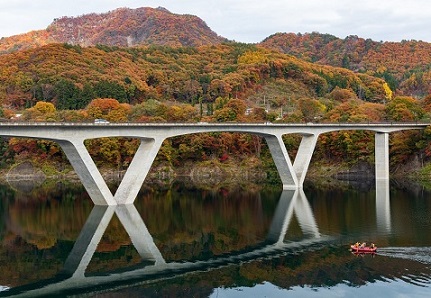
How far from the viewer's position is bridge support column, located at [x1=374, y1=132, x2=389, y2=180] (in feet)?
219

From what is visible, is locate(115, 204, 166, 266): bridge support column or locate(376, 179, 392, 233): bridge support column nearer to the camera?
locate(115, 204, 166, 266): bridge support column

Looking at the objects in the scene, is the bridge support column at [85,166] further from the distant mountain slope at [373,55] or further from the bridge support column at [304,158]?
the distant mountain slope at [373,55]

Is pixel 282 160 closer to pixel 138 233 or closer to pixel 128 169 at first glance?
pixel 128 169

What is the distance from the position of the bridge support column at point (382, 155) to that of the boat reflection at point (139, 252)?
25965 mm

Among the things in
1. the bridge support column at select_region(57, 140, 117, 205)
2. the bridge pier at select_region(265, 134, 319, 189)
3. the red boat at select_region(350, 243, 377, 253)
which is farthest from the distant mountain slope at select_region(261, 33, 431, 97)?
the red boat at select_region(350, 243, 377, 253)

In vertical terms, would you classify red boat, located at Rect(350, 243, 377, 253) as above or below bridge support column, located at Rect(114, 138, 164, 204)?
below

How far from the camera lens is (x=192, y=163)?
7944cm

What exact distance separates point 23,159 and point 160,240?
49.7 meters

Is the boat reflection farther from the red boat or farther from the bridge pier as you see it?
the bridge pier

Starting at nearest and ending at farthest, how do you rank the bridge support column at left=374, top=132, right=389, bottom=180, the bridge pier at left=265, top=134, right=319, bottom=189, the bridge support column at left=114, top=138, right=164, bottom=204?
the bridge support column at left=114, top=138, right=164, bottom=204 < the bridge pier at left=265, top=134, right=319, bottom=189 < the bridge support column at left=374, top=132, right=389, bottom=180

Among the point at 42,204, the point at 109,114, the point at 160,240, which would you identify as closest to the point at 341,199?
the point at 160,240

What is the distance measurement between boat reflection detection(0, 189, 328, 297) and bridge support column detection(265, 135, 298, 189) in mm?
13551

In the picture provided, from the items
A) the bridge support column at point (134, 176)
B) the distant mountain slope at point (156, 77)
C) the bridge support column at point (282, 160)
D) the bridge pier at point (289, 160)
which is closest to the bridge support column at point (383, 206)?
the bridge pier at point (289, 160)

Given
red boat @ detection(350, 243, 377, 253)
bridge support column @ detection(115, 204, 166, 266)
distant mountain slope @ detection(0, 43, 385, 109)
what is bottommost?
bridge support column @ detection(115, 204, 166, 266)
